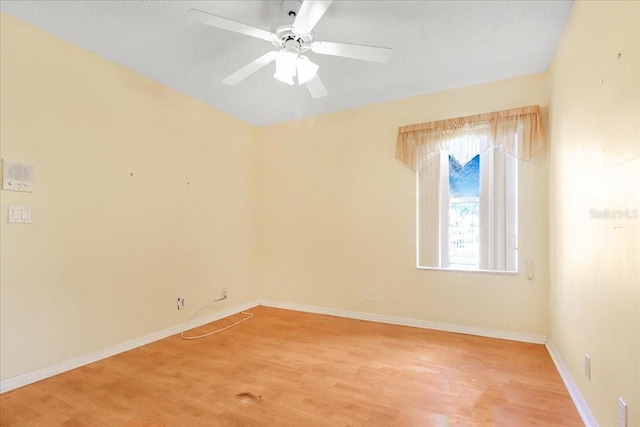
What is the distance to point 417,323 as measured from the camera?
340 cm

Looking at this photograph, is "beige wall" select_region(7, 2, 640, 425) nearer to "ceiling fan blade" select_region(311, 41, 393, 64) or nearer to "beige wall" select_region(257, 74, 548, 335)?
"beige wall" select_region(257, 74, 548, 335)

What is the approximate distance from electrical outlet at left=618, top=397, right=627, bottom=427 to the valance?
86.3 inches

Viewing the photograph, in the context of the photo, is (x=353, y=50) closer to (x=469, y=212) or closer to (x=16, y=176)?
(x=469, y=212)

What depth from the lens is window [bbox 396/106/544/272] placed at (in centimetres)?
300

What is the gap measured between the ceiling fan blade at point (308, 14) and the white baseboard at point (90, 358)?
294cm

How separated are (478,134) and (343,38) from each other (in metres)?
1.71

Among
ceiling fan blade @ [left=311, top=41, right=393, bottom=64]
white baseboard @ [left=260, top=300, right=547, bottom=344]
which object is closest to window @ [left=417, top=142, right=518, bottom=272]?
white baseboard @ [left=260, top=300, right=547, bottom=344]

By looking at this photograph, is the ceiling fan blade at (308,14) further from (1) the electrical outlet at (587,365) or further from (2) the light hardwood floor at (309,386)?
(1) the electrical outlet at (587,365)

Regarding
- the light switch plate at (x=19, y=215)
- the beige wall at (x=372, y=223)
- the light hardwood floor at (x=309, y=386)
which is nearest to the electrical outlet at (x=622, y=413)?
the light hardwood floor at (x=309, y=386)

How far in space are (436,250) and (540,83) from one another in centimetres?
188

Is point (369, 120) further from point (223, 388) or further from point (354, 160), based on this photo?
point (223, 388)

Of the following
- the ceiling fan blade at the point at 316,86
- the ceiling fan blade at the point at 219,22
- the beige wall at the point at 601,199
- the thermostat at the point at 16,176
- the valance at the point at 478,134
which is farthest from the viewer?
the valance at the point at 478,134

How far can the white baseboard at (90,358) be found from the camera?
6.99ft

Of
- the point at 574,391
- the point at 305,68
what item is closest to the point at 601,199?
the point at 574,391
